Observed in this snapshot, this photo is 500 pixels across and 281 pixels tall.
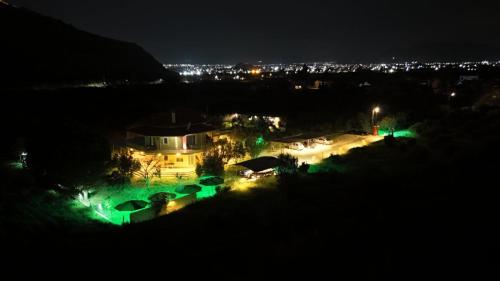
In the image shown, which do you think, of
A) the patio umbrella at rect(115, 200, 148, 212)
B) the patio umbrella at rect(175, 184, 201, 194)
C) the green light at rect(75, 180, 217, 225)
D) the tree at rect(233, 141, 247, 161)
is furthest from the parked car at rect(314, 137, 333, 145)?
the patio umbrella at rect(115, 200, 148, 212)

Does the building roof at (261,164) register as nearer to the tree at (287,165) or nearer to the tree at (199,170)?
the tree at (287,165)

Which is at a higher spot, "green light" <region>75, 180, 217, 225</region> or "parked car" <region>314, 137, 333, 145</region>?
"parked car" <region>314, 137, 333, 145</region>

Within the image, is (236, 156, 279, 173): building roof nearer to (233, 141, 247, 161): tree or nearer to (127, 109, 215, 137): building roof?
(233, 141, 247, 161): tree

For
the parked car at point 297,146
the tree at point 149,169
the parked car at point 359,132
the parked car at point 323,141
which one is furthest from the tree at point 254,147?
the parked car at point 359,132

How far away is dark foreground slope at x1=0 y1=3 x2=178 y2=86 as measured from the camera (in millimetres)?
63906

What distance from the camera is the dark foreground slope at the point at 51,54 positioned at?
6391 centimetres

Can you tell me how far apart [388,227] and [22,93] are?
55576 millimetres

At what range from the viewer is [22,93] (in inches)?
2030

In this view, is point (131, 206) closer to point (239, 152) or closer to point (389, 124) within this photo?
point (239, 152)

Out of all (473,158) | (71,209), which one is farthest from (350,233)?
(71,209)

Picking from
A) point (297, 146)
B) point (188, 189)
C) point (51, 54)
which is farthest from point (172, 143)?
point (51, 54)

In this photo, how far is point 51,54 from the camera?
2943 inches

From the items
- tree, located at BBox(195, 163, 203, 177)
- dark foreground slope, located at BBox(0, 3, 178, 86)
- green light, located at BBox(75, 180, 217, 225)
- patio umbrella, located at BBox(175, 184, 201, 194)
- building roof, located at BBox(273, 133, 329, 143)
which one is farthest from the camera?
dark foreground slope, located at BBox(0, 3, 178, 86)

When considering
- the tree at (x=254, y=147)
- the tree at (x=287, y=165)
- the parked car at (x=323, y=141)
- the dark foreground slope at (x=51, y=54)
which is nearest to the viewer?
the tree at (x=287, y=165)
